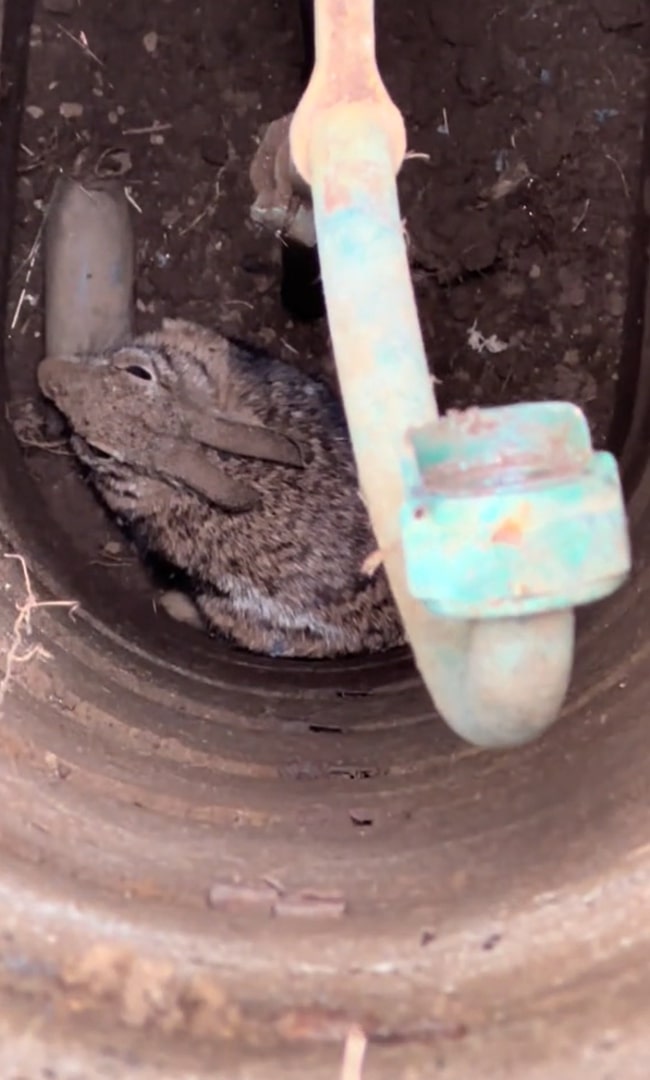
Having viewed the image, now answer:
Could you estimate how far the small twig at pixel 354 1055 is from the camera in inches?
36.9

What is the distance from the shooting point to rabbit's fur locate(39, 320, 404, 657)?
196 cm

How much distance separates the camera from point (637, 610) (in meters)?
1.54

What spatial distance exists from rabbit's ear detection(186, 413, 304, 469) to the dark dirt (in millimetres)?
369

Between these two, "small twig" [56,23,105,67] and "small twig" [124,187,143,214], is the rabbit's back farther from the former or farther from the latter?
"small twig" [56,23,105,67]

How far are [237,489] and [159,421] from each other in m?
0.17

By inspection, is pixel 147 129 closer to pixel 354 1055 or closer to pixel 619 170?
pixel 619 170

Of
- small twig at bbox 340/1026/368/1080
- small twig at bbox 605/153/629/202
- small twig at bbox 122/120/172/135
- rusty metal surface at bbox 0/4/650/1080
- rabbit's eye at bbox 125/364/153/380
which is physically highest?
small twig at bbox 605/153/629/202

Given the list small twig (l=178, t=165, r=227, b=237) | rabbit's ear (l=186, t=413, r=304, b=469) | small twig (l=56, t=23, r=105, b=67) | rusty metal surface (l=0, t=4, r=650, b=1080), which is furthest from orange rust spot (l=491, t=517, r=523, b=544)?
small twig (l=56, t=23, r=105, b=67)

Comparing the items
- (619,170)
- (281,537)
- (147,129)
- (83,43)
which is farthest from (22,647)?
(619,170)

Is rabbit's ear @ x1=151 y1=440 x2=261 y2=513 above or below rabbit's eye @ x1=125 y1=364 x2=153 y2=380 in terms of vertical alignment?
below

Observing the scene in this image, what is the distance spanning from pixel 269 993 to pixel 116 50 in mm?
1789

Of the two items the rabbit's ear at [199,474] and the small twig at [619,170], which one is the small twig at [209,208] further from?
the small twig at [619,170]

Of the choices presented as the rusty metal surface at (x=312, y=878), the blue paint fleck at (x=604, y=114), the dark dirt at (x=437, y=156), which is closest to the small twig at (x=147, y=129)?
the dark dirt at (x=437, y=156)

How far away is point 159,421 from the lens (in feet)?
6.42
